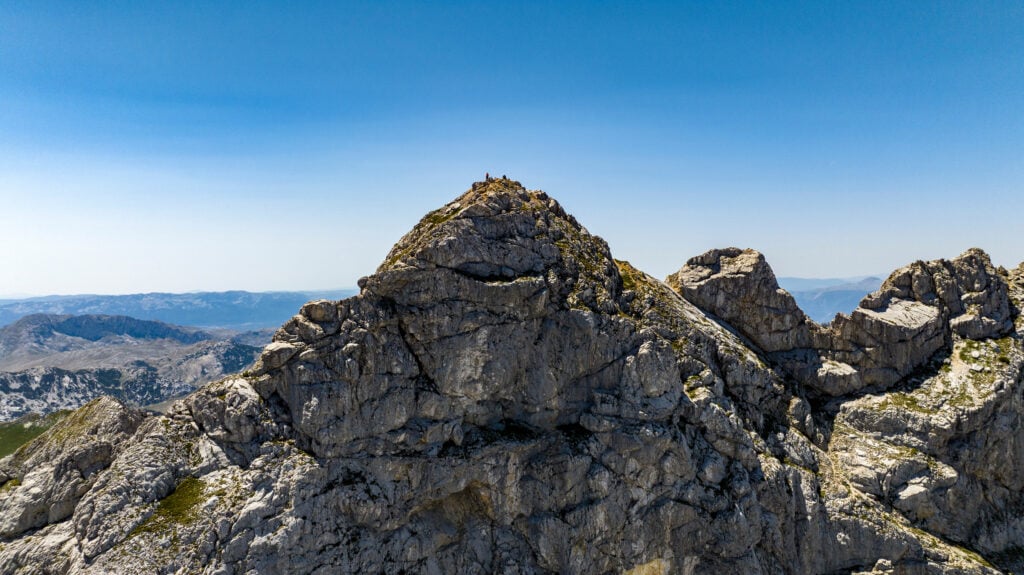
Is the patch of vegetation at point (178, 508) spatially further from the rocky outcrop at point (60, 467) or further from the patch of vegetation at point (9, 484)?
the patch of vegetation at point (9, 484)

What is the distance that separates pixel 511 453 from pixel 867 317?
173 ft

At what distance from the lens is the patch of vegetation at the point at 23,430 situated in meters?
108

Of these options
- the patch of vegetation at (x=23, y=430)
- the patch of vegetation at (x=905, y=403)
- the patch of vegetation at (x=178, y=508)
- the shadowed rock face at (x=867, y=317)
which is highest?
the shadowed rock face at (x=867, y=317)

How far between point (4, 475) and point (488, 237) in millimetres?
59308

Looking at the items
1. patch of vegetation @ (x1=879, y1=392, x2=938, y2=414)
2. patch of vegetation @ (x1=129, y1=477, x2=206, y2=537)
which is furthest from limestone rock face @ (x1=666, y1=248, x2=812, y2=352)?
patch of vegetation @ (x1=129, y1=477, x2=206, y2=537)

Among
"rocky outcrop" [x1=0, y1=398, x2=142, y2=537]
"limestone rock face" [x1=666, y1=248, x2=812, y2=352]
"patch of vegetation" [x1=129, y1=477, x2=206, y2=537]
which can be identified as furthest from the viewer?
"limestone rock face" [x1=666, y1=248, x2=812, y2=352]

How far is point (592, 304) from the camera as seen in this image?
188ft

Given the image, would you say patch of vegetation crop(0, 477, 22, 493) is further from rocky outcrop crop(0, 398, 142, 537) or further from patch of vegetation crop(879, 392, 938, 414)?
patch of vegetation crop(879, 392, 938, 414)

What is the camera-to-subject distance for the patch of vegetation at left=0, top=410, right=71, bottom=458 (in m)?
108

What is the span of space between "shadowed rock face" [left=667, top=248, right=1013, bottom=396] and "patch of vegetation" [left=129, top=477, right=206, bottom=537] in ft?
208

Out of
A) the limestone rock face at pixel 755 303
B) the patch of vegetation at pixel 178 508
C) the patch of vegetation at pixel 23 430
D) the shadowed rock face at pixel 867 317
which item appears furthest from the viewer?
the patch of vegetation at pixel 23 430

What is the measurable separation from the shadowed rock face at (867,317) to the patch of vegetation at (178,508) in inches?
2502

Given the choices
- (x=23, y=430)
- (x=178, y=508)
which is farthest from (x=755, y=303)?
(x=23, y=430)

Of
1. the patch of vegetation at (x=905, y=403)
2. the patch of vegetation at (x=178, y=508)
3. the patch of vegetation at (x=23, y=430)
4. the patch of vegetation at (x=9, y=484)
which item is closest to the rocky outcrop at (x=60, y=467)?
the patch of vegetation at (x=9, y=484)
